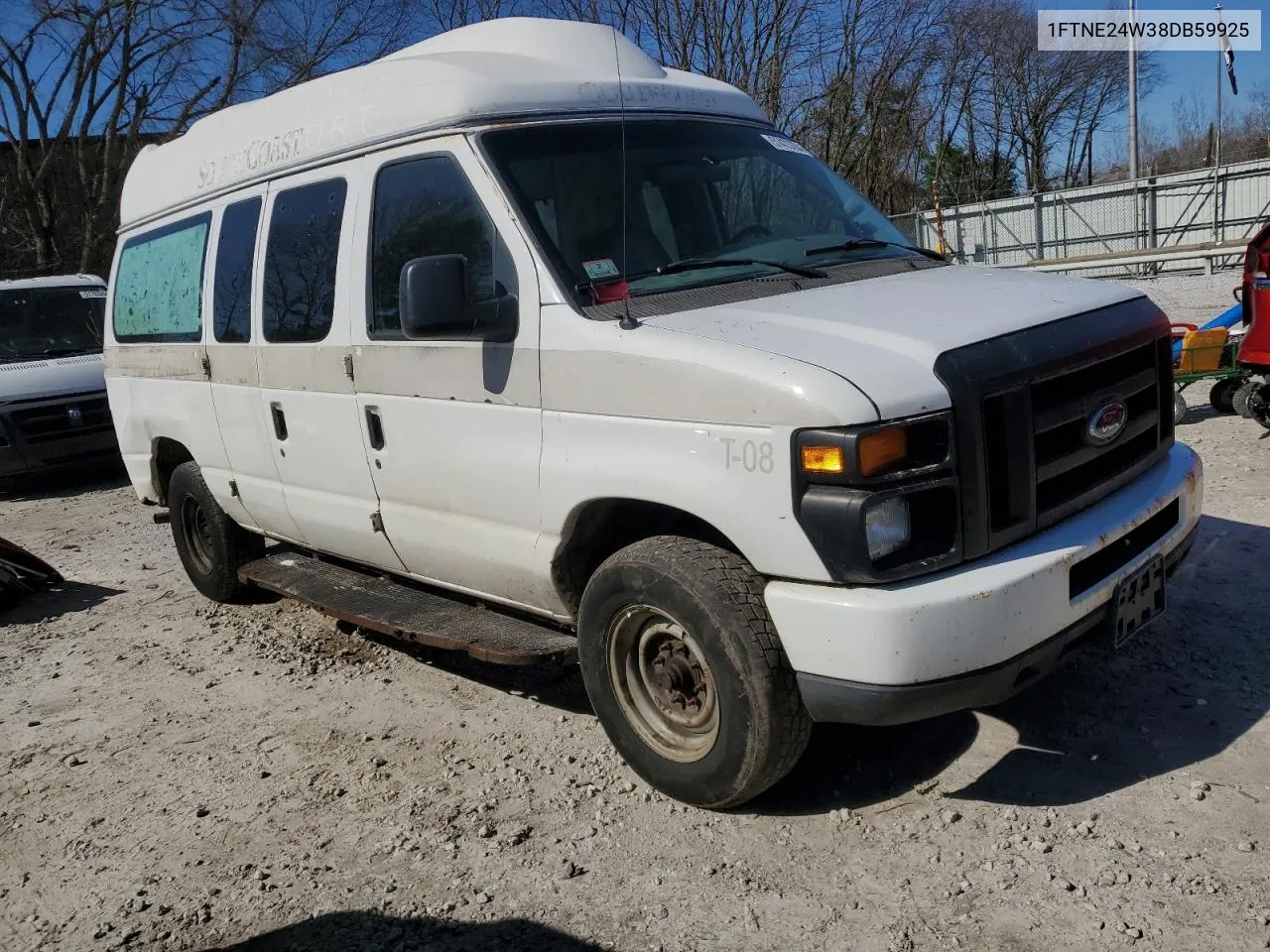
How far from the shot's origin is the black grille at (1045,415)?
297 cm

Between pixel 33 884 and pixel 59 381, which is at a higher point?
pixel 59 381

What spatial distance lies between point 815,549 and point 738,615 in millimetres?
342

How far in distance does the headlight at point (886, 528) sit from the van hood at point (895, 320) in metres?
0.24

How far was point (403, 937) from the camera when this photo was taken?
307cm

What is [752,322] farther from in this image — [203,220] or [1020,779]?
[203,220]

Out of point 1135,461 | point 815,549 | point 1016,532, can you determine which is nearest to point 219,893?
point 815,549

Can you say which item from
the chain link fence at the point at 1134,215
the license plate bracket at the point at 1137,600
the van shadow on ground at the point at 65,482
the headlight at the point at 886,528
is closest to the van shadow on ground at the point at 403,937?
the headlight at the point at 886,528

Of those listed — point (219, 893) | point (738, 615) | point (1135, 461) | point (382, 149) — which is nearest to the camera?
point (738, 615)

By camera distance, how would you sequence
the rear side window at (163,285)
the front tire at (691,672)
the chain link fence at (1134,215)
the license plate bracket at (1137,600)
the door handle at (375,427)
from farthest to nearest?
the chain link fence at (1134,215) → the rear side window at (163,285) → the door handle at (375,427) → the license plate bracket at (1137,600) → the front tire at (691,672)

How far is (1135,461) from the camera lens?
12.0 ft

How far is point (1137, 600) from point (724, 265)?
67.8 inches

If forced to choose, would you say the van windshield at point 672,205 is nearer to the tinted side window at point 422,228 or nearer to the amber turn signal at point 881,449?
the tinted side window at point 422,228

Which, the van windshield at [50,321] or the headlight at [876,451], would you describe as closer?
the headlight at [876,451]

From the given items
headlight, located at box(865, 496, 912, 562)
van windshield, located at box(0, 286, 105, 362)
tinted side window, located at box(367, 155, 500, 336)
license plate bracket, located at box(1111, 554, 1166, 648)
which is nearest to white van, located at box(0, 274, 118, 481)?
van windshield, located at box(0, 286, 105, 362)
